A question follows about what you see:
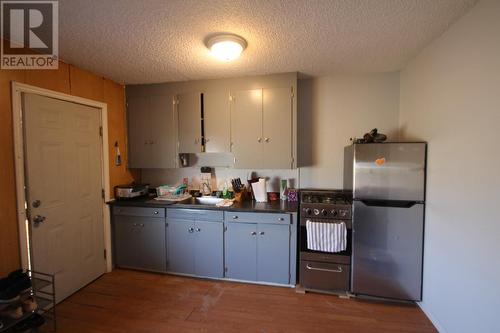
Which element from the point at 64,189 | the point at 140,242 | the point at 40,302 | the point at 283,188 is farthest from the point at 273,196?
the point at 40,302

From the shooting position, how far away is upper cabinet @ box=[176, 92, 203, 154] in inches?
114

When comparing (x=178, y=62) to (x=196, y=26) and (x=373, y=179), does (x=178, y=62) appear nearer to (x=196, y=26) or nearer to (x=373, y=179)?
(x=196, y=26)

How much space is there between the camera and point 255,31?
67.9 inches

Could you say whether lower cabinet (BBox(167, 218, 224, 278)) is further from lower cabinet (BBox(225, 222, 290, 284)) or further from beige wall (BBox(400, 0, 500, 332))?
beige wall (BBox(400, 0, 500, 332))

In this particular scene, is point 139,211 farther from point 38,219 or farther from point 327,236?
point 327,236

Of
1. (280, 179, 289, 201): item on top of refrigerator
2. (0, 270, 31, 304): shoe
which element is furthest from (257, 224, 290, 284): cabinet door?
(0, 270, 31, 304): shoe

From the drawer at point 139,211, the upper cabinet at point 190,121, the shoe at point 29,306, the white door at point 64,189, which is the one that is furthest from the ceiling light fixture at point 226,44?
the shoe at point 29,306

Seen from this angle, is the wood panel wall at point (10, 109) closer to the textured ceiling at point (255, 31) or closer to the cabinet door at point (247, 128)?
the textured ceiling at point (255, 31)

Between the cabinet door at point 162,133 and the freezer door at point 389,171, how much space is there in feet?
7.28

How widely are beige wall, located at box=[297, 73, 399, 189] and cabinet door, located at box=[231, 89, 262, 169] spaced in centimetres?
60

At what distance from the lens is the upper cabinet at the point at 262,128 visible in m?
2.66

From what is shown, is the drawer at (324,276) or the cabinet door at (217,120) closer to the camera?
the drawer at (324,276)

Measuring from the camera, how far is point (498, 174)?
1.29 metres

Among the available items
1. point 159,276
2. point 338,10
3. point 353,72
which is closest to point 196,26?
point 338,10
